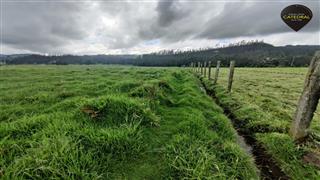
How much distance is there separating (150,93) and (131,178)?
4.42 meters

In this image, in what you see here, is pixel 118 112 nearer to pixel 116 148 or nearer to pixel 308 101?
pixel 116 148

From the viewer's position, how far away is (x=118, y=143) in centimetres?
373

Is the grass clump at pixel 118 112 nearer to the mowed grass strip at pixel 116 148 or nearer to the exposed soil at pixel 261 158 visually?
the mowed grass strip at pixel 116 148

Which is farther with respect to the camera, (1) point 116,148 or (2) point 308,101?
(2) point 308,101

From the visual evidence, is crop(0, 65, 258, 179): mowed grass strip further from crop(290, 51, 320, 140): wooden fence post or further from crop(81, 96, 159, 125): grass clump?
crop(290, 51, 320, 140): wooden fence post

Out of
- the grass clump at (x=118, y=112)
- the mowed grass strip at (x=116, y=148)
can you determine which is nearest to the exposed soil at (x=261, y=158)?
the mowed grass strip at (x=116, y=148)

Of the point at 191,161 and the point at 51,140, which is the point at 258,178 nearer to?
the point at 191,161

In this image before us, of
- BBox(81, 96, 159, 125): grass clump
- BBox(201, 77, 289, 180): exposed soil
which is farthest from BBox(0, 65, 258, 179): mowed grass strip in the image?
BBox(201, 77, 289, 180): exposed soil

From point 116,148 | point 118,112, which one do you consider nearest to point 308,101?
point 116,148

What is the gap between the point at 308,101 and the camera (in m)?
4.30

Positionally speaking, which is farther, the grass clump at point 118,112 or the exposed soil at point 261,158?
the grass clump at point 118,112

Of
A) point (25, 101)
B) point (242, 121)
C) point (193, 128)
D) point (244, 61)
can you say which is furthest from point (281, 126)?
point (244, 61)

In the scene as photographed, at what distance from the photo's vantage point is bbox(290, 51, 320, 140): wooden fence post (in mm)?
4184

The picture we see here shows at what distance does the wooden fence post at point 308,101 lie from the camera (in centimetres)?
A: 418
